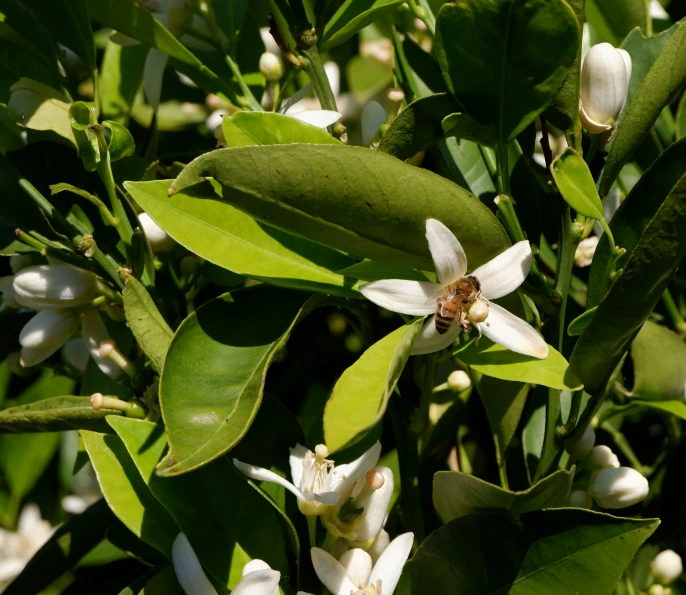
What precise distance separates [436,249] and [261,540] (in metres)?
0.39

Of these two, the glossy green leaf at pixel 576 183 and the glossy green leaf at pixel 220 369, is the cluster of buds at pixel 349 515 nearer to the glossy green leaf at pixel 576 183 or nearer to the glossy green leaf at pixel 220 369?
the glossy green leaf at pixel 220 369

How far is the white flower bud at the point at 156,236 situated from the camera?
102cm

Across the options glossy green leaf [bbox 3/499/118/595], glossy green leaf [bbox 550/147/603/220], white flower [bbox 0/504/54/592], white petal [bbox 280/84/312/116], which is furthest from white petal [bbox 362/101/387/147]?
white flower [bbox 0/504/54/592]

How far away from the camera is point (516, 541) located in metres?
0.77

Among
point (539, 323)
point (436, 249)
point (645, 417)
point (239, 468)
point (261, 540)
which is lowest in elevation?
point (645, 417)

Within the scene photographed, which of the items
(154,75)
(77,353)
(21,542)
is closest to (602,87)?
(154,75)

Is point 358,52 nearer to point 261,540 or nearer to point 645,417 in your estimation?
point 645,417

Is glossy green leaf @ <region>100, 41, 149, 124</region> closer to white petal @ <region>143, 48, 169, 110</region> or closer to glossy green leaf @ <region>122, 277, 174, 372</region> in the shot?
white petal @ <region>143, 48, 169, 110</region>

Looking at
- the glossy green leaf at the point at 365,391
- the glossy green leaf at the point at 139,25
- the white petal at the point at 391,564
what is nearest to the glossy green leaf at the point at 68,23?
the glossy green leaf at the point at 139,25

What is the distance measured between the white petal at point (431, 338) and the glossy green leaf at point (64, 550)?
57 centimetres

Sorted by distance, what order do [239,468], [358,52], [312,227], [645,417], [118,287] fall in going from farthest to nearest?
[358,52], [645,417], [118,287], [239,468], [312,227]

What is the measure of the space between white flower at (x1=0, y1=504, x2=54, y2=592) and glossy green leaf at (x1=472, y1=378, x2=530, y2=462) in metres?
0.95

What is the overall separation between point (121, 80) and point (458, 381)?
2.21ft

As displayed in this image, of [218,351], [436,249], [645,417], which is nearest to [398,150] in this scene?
[436,249]
